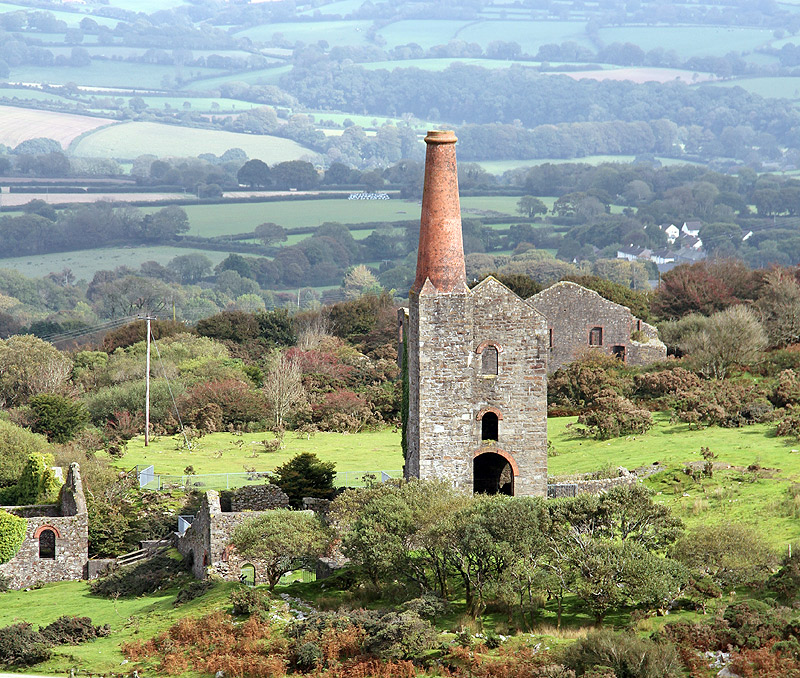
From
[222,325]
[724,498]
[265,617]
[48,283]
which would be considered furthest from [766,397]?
[48,283]

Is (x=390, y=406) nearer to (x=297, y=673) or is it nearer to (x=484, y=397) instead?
(x=484, y=397)

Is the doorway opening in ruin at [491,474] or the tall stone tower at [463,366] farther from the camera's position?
the doorway opening in ruin at [491,474]

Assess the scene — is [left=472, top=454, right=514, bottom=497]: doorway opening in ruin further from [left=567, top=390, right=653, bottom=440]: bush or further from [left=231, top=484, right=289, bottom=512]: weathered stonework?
[left=567, top=390, right=653, bottom=440]: bush

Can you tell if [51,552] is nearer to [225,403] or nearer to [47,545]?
[47,545]

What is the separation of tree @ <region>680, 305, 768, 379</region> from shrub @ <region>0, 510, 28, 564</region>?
28.9 meters

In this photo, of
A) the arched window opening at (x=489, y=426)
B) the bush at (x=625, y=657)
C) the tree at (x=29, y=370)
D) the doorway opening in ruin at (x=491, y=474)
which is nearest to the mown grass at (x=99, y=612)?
the doorway opening in ruin at (x=491, y=474)

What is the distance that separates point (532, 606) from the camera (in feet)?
100

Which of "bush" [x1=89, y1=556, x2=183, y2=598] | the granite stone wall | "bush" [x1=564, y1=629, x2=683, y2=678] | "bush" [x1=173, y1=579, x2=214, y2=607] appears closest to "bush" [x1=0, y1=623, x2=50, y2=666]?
"bush" [x1=173, y1=579, x2=214, y2=607]

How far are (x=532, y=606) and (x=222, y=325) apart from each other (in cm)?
4939

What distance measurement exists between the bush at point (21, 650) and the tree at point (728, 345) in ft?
106

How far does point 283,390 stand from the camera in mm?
57406

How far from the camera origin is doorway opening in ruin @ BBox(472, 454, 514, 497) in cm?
3722

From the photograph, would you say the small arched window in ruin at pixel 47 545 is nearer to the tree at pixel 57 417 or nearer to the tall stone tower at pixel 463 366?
the tall stone tower at pixel 463 366

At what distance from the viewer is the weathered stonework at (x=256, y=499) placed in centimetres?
3884
